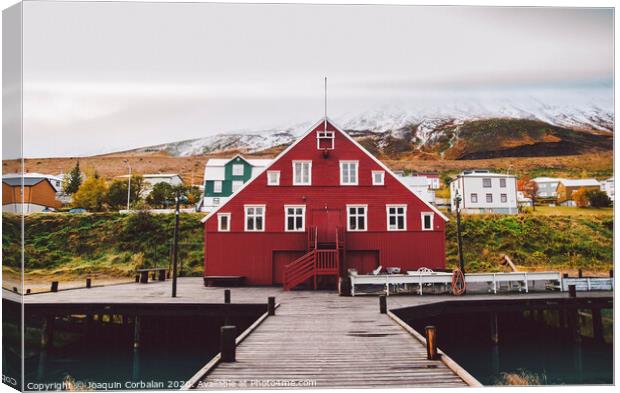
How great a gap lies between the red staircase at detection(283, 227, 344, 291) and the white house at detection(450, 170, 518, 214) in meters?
8.48

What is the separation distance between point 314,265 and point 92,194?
803 inches

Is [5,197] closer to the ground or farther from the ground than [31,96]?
closer to the ground

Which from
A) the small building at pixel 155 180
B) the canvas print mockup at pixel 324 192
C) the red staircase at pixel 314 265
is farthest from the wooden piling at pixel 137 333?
the small building at pixel 155 180

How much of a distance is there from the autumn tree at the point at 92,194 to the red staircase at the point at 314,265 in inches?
588

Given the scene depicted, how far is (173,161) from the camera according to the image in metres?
35.9

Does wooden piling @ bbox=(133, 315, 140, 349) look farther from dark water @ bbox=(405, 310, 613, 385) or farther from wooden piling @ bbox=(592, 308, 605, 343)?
wooden piling @ bbox=(592, 308, 605, 343)

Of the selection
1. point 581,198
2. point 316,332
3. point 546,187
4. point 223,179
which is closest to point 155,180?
point 223,179

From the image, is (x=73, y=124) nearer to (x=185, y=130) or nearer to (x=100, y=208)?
(x=185, y=130)

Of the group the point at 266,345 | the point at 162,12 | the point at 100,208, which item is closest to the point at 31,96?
the point at 162,12

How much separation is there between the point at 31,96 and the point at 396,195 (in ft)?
57.7

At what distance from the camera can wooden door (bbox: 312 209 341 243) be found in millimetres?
25422

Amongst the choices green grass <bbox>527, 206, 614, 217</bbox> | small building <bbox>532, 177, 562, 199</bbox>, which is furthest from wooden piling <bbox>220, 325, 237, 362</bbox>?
small building <bbox>532, 177, 562, 199</bbox>

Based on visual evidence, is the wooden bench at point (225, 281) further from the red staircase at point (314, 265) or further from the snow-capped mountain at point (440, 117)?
the snow-capped mountain at point (440, 117)

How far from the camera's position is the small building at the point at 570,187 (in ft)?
53.2
